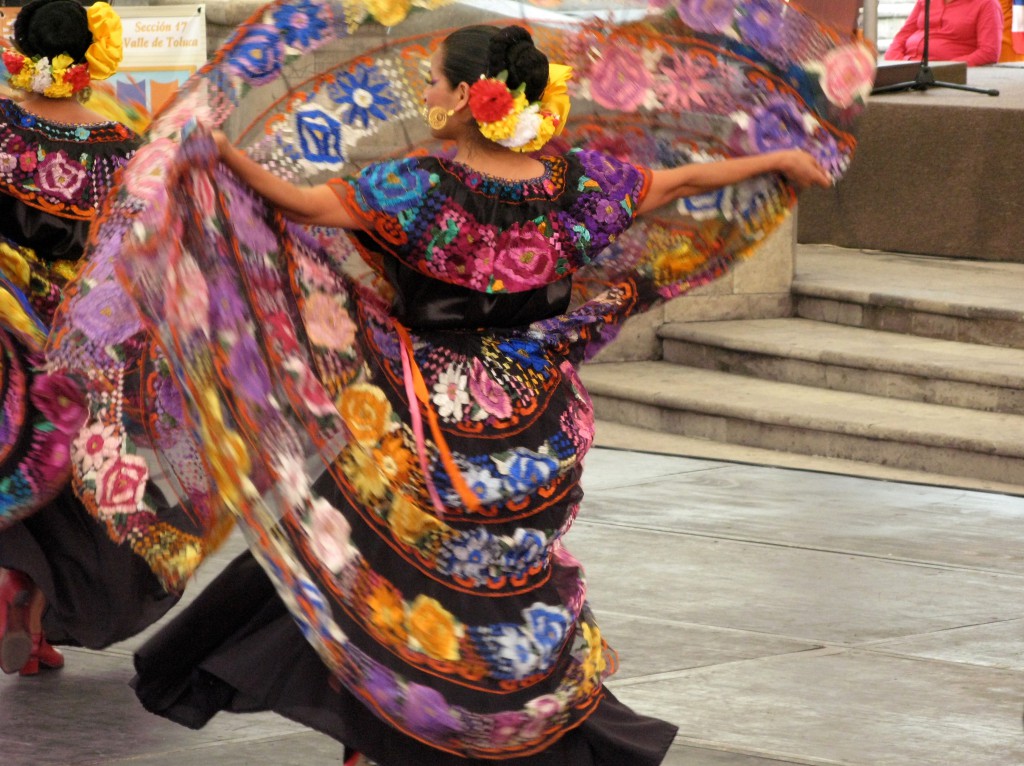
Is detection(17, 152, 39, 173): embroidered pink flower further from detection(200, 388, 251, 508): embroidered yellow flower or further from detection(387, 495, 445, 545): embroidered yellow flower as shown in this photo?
detection(387, 495, 445, 545): embroidered yellow flower

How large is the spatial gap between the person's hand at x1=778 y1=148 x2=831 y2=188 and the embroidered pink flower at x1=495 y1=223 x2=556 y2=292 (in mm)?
752

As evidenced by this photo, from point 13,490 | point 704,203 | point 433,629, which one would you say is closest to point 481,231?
→ point 433,629

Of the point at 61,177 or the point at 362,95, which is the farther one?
the point at 61,177

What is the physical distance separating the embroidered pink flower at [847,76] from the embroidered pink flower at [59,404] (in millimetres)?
2101

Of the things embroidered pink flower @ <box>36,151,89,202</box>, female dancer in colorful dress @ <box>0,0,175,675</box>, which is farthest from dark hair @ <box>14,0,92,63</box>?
embroidered pink flower @ <box>36,151,89,202</box>

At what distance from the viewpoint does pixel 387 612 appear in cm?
364

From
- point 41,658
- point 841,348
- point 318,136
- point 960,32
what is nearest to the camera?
point 318,136

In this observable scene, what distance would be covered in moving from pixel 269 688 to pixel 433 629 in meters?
0.42

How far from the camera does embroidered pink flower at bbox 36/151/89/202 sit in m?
4.91

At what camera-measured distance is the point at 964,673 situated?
16.8 feet

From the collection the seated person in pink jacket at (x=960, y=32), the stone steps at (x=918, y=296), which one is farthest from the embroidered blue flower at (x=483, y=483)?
the seated person in pink jacket at (x=960, y=32)

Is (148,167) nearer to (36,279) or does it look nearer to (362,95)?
(362,95)

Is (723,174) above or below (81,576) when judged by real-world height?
above

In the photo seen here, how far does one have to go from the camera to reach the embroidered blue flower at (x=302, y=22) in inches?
163
